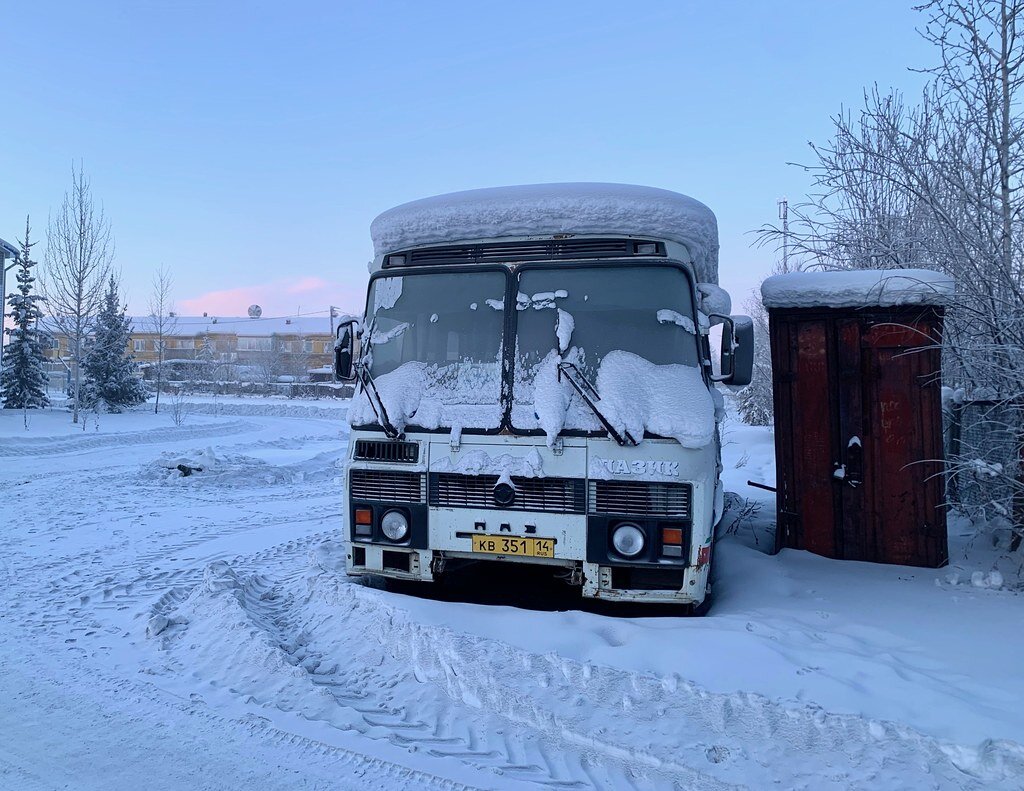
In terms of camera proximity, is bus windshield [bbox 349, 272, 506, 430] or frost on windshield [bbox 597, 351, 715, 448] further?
bus windshield [bbox 349, 272, 506, 430]

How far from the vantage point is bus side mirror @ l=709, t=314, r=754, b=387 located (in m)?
4.76

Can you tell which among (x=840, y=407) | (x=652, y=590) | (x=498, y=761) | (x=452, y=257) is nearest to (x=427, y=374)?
(x=452, y=257)

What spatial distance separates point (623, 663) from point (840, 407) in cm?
369

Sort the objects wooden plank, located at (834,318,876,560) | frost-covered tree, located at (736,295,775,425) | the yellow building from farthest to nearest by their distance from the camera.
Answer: the yellow building
frost-covered tree, located at (736,295,775,425)
wooden plank, located at (834,318,876,560)

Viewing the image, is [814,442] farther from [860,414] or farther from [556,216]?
[556,216]

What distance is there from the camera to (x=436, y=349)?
509 centimetres

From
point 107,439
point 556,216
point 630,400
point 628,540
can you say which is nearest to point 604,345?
point 630,400

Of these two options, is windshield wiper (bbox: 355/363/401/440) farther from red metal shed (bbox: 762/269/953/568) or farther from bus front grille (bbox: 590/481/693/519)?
red metal shed (bbox: 762/269/953/568)

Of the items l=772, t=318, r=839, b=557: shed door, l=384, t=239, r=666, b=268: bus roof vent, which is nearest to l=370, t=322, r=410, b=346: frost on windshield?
l=384, t=239, r=666, b=268: bus roof vent

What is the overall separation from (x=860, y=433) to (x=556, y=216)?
11.5 ft

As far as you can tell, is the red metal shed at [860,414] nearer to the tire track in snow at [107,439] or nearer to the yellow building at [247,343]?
the tire track in snow at [107,439]

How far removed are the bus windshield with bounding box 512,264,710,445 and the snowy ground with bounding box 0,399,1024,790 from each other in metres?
1.37

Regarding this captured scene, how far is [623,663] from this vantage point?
12.7ft

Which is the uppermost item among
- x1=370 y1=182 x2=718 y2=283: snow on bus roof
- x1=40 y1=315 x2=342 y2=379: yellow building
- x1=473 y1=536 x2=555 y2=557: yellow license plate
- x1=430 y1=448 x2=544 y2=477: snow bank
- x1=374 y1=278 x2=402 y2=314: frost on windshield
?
x1=40 y1=315 x2=342 y2=379: yellow building
